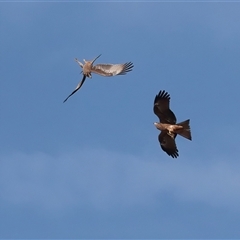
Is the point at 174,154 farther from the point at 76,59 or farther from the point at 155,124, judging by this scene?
the point at 76,59

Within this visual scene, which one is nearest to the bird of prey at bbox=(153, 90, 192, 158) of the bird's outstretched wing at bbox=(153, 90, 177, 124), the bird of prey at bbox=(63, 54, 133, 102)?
the bird's outstretched wing at bbox=(153, 90, 177, 124)

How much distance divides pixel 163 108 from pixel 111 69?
7.00 ft

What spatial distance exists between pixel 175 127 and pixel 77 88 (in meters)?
3.08

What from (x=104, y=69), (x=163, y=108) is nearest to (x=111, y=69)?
(x=104, y=69)

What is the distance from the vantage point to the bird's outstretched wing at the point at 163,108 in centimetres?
2544

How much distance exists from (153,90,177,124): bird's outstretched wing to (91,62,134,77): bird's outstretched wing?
1.65 m

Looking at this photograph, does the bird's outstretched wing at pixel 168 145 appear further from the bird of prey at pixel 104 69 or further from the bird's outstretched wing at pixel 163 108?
the bird of prey at pixel 104 69

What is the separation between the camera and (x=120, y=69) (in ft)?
80.1

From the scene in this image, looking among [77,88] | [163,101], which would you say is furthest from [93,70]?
[163,101]

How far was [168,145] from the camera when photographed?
2634 centimetres

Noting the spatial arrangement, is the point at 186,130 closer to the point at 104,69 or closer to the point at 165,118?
the point at 165,118

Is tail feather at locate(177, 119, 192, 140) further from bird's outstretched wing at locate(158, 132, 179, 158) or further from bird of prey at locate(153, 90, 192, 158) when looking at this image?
bird's outstretched wing at locate(158, 132, 179, 158)

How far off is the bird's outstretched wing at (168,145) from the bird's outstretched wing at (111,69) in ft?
8.85

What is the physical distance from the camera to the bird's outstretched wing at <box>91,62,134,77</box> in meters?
24.4
